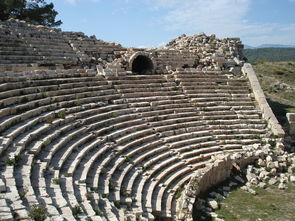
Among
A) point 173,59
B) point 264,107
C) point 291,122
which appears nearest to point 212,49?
point 173,59

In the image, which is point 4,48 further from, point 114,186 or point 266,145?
point 266,145

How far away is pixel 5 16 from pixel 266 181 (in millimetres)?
20269

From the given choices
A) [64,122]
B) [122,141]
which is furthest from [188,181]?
[64,122]

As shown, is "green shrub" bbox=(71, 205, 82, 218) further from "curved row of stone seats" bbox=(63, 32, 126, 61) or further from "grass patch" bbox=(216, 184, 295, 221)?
"curved row of stone seats" bbox=(63, 32, 126, 61)

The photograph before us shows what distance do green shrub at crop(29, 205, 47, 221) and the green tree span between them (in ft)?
66.8

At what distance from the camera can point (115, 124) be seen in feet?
39.8

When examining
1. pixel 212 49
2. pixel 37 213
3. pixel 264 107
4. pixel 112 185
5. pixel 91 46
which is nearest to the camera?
pixel 37 213

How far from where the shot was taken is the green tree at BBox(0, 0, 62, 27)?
75.3 ft

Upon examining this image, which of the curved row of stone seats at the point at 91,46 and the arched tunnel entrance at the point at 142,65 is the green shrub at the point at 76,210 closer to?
the curved row of stone seats at the point at 91,46

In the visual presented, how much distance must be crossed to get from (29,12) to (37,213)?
23.0 meters

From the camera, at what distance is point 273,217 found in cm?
986

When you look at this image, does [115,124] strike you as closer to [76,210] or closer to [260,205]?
[260,205]

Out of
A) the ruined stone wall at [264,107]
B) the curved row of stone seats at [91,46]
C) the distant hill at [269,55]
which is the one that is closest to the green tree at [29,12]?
the curved row of stone seats at [91,46]

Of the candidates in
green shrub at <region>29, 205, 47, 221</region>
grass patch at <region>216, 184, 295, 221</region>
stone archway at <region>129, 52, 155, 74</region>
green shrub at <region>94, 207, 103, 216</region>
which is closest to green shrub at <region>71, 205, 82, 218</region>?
green shrub at <region>94, 207, 103, 216</region>
